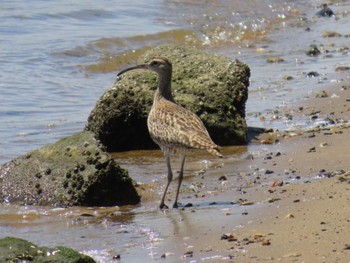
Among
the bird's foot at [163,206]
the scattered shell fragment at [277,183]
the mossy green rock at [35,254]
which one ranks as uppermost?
the mossy green rock at [35,254]

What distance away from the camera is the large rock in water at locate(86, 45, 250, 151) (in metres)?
10.6

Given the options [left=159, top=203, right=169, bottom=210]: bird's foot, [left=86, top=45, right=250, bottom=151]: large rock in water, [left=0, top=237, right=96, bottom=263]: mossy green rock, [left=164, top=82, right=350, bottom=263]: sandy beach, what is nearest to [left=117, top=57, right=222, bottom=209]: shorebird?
[left=159, top=203, right=169, bottom=210]: bird's foot

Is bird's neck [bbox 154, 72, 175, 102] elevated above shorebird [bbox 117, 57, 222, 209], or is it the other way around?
bird's neck [bbox 154, 72, 175, 102]

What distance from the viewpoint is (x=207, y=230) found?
7.27m

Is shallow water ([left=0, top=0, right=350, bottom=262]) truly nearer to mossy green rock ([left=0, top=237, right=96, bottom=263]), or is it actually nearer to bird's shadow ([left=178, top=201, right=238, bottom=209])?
bird's shadow ([left=178, top=201, right=238, bottom=209])

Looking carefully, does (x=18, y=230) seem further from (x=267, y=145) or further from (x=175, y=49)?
(x=175, y=49)

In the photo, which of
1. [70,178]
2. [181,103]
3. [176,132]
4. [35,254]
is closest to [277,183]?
[176,132]

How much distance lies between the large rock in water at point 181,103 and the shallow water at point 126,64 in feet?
0.73

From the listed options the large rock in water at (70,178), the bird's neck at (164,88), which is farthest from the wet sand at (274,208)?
the bird's neck at (164,88)

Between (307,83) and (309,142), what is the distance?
11.7 feet

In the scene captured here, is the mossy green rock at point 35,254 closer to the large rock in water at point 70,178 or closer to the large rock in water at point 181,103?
the large rock in water at point 70,178

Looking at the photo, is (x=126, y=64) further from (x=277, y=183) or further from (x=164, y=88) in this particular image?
(x=277, y=183)

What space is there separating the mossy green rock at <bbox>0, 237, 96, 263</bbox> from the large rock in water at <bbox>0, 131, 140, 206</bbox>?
2486 millimetres

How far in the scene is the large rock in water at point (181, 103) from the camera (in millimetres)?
10586
